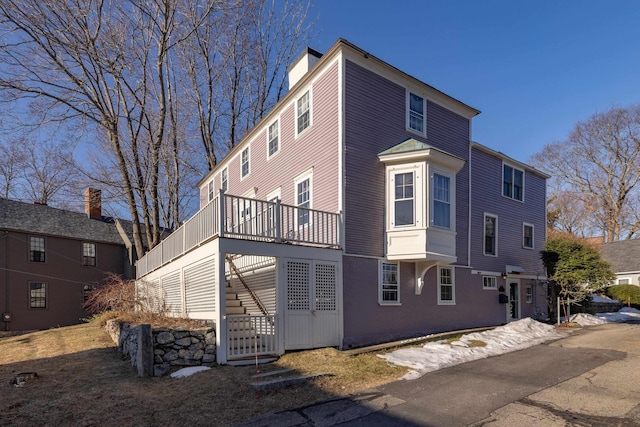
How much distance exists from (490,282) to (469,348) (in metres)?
5.23

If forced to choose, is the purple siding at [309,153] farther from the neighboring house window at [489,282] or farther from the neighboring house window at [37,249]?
the neighboring house window at [37,249]

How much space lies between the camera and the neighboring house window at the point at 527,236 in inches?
659

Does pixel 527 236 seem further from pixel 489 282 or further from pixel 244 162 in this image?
pixel 244 162

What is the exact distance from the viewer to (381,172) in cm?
1149

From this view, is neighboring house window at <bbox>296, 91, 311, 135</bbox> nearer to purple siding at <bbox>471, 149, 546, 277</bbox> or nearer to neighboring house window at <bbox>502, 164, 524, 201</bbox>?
purple siding at <bbox>471, 149, 546, 277</bbox>

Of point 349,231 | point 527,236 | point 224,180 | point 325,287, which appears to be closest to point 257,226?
point 325,287

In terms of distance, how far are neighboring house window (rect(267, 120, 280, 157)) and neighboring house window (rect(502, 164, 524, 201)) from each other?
902cm

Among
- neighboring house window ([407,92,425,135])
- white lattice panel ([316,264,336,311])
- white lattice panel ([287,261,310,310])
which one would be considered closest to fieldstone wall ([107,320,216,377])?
white lattice panel ([287,261,310,310])

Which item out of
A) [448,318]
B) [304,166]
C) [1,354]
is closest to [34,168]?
[1,354]

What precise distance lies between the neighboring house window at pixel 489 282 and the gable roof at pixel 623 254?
68.3ft

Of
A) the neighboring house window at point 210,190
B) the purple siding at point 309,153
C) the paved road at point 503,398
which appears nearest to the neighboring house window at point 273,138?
the purple siding at point 309,153

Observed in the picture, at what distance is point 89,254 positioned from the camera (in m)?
25.7

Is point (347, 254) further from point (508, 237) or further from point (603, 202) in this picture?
point (603, 202)

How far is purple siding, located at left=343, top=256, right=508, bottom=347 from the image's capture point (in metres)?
10.4
